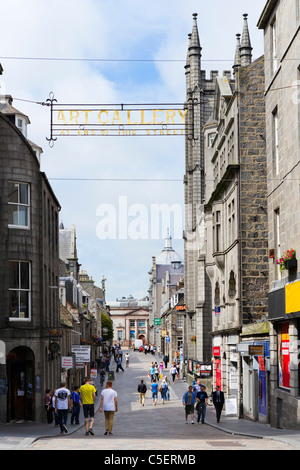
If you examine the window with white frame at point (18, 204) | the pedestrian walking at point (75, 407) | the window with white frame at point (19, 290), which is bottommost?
the pedestrian walking at point (75, 407)

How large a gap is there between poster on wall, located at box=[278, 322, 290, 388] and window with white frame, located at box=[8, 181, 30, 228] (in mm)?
11359

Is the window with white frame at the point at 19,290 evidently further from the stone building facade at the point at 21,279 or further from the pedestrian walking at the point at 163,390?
the pedestrian walking at the point at 163,390

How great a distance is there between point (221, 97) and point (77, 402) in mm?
19767

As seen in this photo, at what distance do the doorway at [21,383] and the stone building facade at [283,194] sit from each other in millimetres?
9493

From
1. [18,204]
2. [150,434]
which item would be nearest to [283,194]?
[150,434]

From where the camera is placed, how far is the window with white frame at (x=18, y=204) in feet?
100

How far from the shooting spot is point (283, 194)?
24375 millimetres

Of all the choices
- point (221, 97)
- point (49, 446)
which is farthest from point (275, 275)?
point (221, 97)

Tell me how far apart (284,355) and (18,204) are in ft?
40.0

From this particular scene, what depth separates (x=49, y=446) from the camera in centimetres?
1744

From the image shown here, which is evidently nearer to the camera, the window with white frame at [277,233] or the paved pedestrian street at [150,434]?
the paved pedestrian street at [150,434]

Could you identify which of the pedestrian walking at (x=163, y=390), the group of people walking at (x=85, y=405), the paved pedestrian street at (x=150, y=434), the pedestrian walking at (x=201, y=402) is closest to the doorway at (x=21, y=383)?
the group of people walking at (x=85, y=405)

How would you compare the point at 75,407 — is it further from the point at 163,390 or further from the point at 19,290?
the point at 163,390

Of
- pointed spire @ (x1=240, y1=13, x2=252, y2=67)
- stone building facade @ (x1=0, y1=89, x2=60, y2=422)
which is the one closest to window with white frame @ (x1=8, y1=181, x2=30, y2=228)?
stone building facade @ (x1=0, y1=89, x2=60, y2=422)
